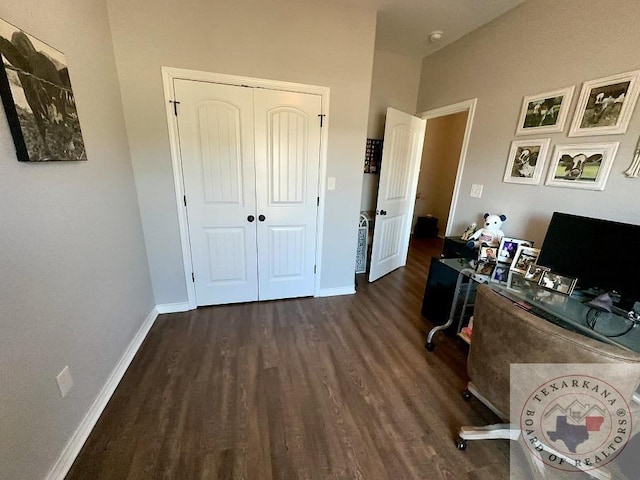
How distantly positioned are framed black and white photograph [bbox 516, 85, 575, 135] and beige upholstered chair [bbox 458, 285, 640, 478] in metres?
1.76

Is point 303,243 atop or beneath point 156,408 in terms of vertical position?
atop

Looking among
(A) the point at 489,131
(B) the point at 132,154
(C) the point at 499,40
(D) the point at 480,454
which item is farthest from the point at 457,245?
(B) the point at 132,154

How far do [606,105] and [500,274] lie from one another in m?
1.30

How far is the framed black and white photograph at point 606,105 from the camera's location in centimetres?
159

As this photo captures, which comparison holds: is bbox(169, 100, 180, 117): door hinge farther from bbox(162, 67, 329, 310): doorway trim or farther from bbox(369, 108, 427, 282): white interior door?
bbox(369, 108, 427, 282): white interior door

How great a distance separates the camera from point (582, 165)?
71.8 inches

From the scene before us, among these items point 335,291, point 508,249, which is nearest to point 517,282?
point 508,249

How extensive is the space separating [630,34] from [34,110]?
327 centimetres

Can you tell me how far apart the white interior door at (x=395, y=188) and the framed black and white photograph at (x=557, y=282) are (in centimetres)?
160

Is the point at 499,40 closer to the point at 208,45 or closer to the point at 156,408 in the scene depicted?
the point at 208,45

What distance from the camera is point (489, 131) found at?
250cm

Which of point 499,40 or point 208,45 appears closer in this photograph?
point 208,45

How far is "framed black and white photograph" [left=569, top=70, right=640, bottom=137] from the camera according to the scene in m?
1.59

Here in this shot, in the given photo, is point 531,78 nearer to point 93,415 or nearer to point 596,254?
point 596,254
